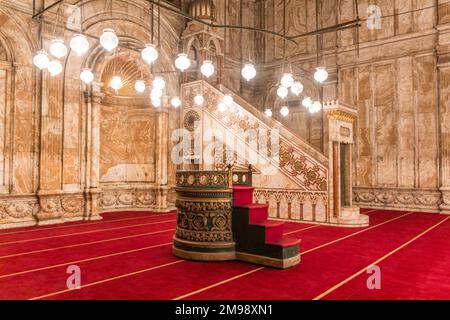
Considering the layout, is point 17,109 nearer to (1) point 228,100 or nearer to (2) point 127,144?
(2) point 127,144

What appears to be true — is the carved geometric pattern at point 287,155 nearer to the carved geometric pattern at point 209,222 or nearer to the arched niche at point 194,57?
the arched niche at point 194,57

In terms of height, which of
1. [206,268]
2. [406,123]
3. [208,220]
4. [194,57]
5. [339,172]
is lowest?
[206,268]

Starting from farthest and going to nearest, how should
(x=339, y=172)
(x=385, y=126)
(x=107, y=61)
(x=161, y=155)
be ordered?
(x=385, y=126) → (x=161, y=155) → (x=107, y=61) → (x=339, y=172)

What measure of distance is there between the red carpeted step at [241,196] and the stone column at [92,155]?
4.98m

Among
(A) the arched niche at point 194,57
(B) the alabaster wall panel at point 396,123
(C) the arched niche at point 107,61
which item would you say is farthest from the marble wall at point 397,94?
(C) the arched niche at point 107,61

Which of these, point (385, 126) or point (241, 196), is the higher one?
point (385, 126)

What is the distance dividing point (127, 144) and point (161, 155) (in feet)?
4.15

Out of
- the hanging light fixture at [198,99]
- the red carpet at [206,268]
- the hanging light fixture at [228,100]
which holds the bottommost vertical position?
the red carpet at [206,268]

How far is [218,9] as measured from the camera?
43.8 ft

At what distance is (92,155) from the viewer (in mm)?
8969

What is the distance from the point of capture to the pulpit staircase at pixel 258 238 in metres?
4.46

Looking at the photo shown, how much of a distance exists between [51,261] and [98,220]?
396 centimetres

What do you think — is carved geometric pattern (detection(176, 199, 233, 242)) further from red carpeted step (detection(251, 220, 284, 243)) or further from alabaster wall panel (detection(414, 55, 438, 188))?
alabaster wall panel (detection(414, 55, 438, 188))

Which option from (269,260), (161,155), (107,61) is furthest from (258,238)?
(107,61)
